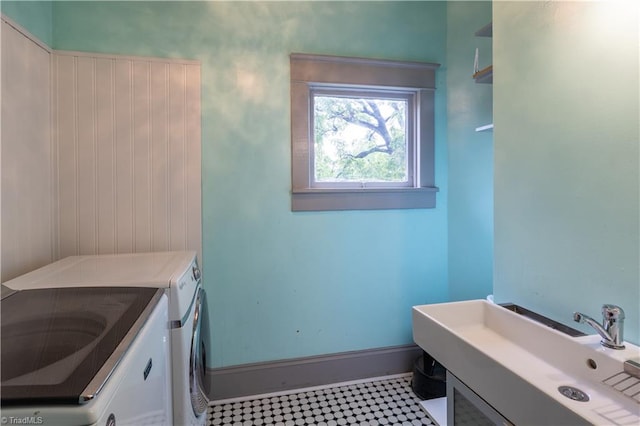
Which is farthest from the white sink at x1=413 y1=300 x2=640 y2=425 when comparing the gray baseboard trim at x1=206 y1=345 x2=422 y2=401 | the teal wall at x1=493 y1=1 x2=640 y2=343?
the gray baseboard trim at x1=206 y1=345 x2=422 y2=401

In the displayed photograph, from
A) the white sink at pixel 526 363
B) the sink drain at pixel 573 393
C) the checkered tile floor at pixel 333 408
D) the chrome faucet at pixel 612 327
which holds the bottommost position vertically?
the checkered tile floor at pixel 333 408

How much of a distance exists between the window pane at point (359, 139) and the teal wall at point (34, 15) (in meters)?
1.39

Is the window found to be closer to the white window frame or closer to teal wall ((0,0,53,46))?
the white window frame

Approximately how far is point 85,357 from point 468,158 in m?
2.02

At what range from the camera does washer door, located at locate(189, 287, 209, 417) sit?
131cm

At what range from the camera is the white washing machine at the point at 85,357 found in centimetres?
52

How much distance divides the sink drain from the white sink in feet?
0.05

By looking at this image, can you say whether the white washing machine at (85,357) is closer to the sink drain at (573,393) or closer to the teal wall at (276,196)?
the teal wall at (276,196)

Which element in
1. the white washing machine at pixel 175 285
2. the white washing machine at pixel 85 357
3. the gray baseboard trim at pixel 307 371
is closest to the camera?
the white washing machine at pixel 85 357

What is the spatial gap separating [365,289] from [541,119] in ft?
4.35

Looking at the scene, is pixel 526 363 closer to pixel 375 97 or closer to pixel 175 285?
pixel 175 285

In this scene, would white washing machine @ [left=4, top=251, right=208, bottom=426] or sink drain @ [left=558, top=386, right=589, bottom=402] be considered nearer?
sink drain @ [left=558, top=386, right=589, bottom=402]

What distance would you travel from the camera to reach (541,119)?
1.19m

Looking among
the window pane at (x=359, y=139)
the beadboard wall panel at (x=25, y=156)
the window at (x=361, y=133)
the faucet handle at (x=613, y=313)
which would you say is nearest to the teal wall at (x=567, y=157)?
the faucet handle at (x=613, y=313)
